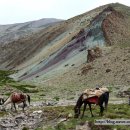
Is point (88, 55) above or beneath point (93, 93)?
above

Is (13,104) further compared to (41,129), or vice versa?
(13,104)

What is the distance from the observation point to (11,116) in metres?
41.9

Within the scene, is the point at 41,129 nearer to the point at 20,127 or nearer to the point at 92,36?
the point at 20,127

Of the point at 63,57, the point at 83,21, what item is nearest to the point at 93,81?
the point at 63,57

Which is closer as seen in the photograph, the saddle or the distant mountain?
the saddle

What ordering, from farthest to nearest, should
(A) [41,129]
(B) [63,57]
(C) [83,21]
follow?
1. (C) [83,21]
2. (B) [63,57]
3. (A) [41,129]

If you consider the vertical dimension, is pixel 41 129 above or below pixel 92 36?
below

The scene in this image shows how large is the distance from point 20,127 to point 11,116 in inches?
179

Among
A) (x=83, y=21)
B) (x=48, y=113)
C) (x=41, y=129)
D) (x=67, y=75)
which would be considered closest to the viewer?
(x=41, y=129)

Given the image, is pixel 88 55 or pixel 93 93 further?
pixel 88 55

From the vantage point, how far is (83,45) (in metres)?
120

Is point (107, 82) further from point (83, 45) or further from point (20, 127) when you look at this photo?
point (20, 127)

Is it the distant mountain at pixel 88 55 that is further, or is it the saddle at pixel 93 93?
the distant mountain at pixel 88 55

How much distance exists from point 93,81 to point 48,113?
44.9 m
